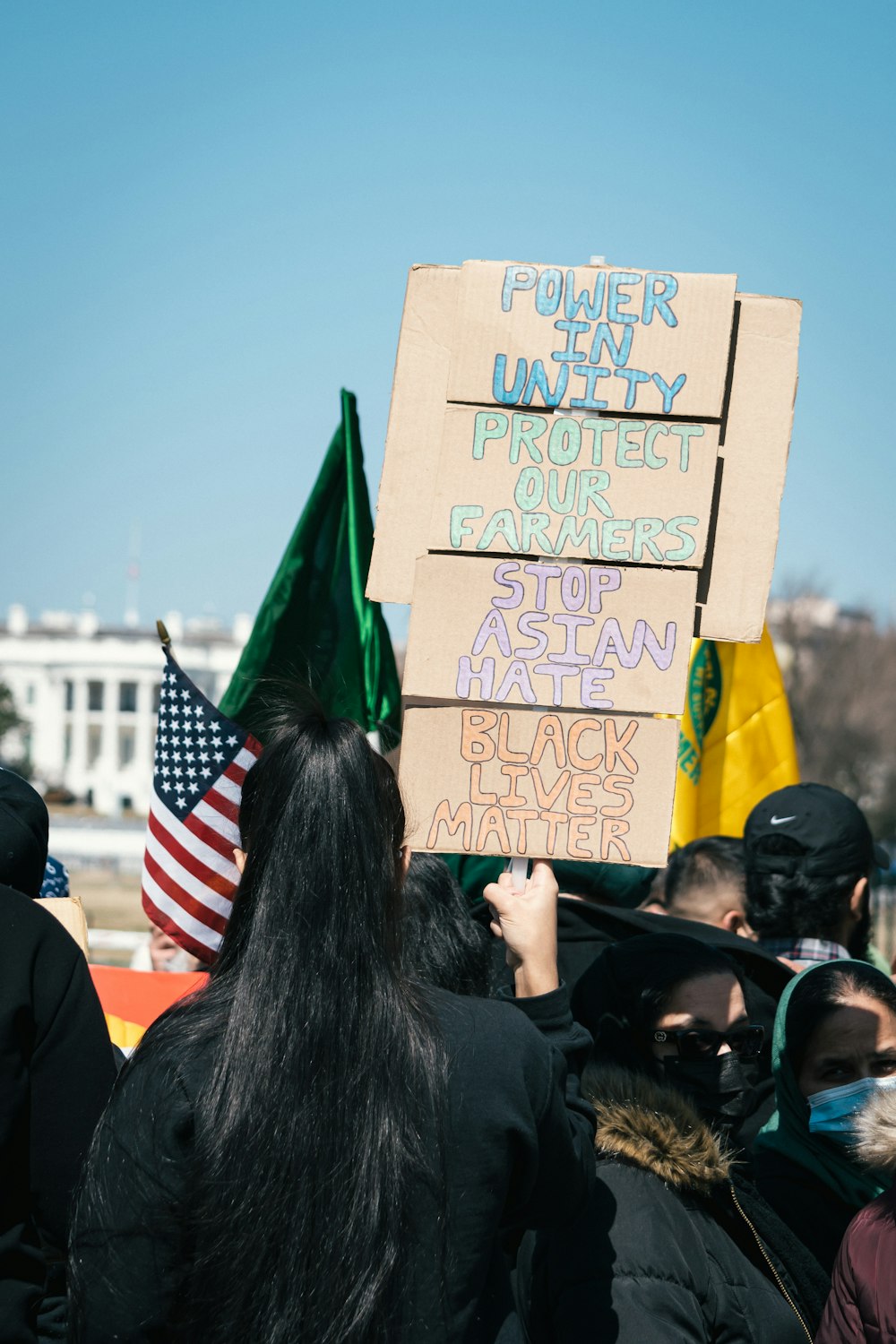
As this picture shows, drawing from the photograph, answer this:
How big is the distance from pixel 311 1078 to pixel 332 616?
12.0ft

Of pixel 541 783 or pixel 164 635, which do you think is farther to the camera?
pixel 164 635

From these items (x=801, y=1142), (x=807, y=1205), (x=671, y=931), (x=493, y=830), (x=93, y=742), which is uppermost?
(x=493, y=830)

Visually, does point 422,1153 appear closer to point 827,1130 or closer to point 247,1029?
point 247,1029

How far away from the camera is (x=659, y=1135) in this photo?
2.37m

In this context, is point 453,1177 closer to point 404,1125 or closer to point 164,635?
point 404,1125

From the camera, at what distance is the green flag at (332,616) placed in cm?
525

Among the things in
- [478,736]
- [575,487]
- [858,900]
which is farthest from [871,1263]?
[858,900]

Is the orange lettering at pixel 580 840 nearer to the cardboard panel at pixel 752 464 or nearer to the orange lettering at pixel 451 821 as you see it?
the orange lettering at pixel 451 821

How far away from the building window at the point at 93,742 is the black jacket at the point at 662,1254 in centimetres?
10715

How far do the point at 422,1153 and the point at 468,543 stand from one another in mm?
1293

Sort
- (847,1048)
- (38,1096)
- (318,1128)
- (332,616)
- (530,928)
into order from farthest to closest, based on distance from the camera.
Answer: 1. (332,616)
2. (847,1048)
3. (530,928)
4. (38,1096)
5. (318,1128)

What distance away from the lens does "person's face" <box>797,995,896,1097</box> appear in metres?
2.89

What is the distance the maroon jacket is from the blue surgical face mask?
506 mm

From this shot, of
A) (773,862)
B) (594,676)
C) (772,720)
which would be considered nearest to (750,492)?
(594,676)
